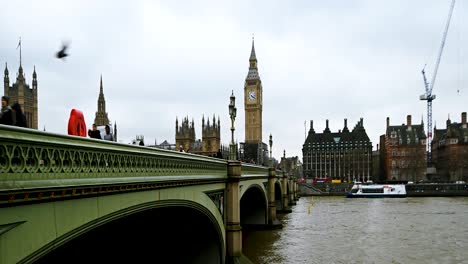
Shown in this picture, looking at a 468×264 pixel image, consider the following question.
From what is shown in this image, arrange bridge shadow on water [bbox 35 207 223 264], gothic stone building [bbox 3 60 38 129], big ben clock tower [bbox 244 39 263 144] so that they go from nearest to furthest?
bridge shadow on water [bbox 35 207 223 264], gothic stone building [bbox 3 60 38 129], big ben clock tower [bbox 244 39 263 144]

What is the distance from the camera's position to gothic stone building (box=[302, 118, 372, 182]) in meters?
157

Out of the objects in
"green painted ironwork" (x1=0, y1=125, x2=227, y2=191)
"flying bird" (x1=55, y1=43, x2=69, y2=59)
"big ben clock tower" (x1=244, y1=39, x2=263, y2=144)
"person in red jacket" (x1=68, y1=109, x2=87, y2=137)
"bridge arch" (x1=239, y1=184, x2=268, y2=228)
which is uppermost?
"big ben clock tower" (x1=244, y1=39, x2=263, y2=144)

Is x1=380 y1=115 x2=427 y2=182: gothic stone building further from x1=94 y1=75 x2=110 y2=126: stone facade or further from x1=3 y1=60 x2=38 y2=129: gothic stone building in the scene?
x1=3 y1=60 x2=38 y2=129: gothic stone building

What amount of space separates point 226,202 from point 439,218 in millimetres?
34263

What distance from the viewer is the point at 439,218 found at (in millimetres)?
46406

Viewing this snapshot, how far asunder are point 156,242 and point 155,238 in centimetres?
52

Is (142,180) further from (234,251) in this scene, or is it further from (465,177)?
(465,177)

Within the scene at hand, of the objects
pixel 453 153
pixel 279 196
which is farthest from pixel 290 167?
pixel 279 196

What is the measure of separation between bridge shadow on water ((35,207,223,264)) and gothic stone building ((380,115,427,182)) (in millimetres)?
125054

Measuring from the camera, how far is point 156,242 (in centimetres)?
1725

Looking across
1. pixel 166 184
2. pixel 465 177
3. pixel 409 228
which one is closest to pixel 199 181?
pixel 166 184

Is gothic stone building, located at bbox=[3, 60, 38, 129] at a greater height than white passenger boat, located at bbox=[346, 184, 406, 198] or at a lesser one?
greater

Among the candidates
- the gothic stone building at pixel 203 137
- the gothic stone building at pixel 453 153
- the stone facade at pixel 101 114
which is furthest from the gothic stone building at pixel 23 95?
the gothic stone building at pixel 453 153

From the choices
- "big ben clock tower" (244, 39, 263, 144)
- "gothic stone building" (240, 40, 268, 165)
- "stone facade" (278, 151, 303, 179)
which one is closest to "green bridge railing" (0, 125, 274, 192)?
"stone facade" (278, 151, 303, 179)
